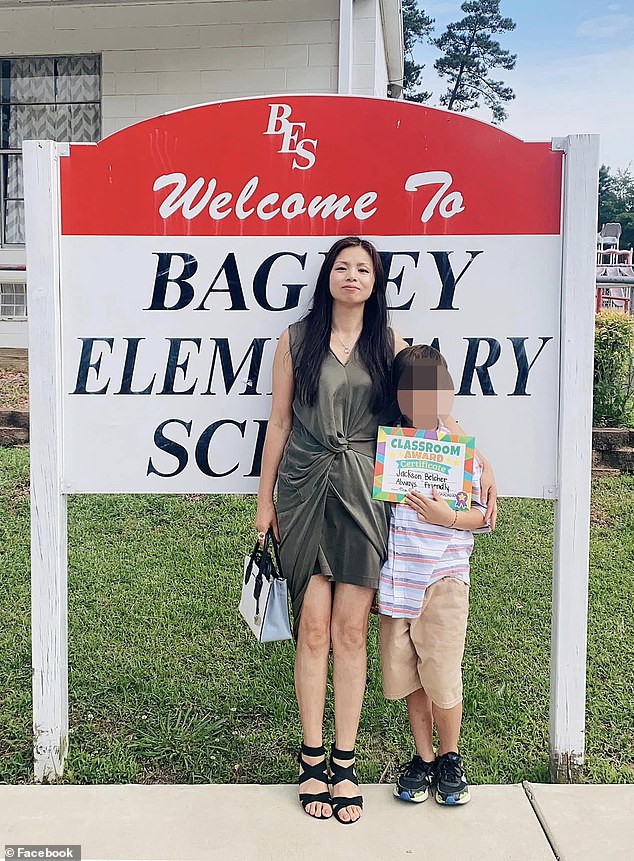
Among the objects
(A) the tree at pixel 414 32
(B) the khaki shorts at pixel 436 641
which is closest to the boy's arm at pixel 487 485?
(B) the khaki shorts at pixel 436 641

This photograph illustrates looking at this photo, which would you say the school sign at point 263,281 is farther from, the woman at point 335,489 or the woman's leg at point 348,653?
the woman's leg at point 348,653

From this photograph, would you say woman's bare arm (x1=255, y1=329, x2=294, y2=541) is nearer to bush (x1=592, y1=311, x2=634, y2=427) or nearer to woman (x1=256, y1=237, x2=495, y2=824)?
woman (x1=256, y1=237, x2=495, y2=824)

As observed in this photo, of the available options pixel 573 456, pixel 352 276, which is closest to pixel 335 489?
pixel 352 276

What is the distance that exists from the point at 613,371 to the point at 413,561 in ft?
15.1

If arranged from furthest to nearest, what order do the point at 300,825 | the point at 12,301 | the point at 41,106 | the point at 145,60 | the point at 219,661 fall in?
the point at 12,301 → the point at 41,106 → the point at 145,60 → the point at 219,661 → the point at 300,825

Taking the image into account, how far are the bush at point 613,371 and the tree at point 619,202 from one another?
1557 inches

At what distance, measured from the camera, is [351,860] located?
98.5 inches

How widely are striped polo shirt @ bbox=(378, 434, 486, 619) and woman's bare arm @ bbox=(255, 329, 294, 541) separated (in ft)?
1.25

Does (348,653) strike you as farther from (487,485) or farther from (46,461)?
(46,461)

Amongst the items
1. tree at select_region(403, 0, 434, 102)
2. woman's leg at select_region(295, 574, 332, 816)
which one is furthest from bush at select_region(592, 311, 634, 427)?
tree at select_region(403, 0, 434, 102)

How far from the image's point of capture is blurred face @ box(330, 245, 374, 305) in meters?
2.75

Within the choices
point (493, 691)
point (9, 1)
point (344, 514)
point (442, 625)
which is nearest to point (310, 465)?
point (344, 514)

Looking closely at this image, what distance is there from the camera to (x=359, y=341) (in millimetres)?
2807

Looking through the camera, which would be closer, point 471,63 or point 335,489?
point 335,489
